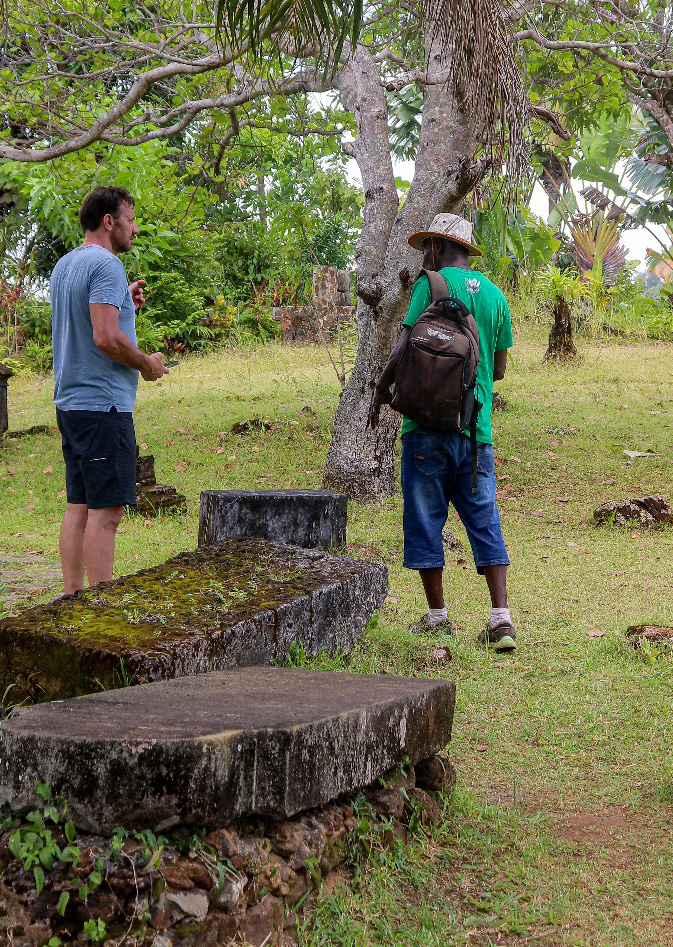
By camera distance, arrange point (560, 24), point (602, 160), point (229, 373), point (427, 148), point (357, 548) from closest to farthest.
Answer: point (357, 548) < point (427, 148) < point (560, 24) < point (229, 373) < point (602, 160)

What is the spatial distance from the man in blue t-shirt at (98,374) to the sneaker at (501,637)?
1.97 m

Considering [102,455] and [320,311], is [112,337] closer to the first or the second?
[102,455]

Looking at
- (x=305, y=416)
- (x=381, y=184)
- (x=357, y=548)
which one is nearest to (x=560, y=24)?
(x=381, y=184)

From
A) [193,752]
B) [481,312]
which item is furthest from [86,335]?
[193,752]

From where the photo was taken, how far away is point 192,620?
3.70 m

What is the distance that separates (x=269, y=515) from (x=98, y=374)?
173 cm

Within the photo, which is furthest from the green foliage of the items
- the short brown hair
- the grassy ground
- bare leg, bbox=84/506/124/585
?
bare leg, bbox=84/506/124/585

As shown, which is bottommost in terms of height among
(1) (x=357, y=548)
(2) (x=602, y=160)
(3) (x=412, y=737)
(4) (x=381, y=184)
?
(1) (x=357, y=548)

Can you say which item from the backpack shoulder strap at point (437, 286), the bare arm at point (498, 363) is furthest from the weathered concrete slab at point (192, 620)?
the backpack shoulder strap at point (437, 286)

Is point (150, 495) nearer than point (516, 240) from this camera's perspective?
Yes

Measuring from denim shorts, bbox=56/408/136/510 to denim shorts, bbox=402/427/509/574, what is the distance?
1.37m

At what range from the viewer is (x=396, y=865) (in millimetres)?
2832

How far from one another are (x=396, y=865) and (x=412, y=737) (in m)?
0.42

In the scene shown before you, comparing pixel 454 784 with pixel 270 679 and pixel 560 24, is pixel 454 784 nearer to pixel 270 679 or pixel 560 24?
pixel 270 679
